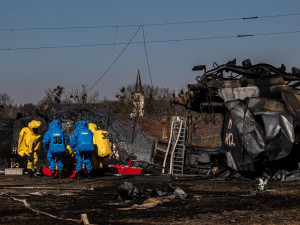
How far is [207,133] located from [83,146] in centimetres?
→ 562

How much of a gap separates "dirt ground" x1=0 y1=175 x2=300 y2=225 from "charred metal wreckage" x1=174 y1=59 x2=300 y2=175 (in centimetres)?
236

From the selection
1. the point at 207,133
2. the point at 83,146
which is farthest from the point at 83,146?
the point at 207,133

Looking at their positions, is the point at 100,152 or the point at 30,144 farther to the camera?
the point at 30,144

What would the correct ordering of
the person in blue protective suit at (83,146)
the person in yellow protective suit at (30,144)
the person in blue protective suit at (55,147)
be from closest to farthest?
the person in blue protective suit at (83,146)
the person in blue protective suit at (55,147)
the person in yellow protective suit at (30,144)

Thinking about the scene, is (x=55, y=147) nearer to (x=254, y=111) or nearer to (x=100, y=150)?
(x=100, y=150)

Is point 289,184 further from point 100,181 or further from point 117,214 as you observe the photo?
point 117,214

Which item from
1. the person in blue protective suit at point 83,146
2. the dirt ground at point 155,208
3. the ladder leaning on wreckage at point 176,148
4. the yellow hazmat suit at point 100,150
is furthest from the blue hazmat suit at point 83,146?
the ladder leaning on wreckage at point 176,148

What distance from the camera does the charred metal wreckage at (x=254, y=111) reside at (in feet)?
48.6

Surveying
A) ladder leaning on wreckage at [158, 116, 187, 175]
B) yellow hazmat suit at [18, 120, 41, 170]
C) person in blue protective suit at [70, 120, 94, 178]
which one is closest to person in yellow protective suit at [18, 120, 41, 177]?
yellow hazmat suit at [18, 120, 41, 170]

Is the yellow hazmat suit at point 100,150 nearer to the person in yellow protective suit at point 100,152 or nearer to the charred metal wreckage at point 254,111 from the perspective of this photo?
the person in yellow protective suit at point 100,152

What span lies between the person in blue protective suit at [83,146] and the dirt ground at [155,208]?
3.27m

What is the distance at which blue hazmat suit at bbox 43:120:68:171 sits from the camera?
16188 mm

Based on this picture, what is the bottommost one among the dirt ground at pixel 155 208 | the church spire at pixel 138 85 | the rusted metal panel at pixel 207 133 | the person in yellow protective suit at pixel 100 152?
the dirt ground at pixel 155 208

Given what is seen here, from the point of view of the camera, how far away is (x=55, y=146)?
16.1 m
